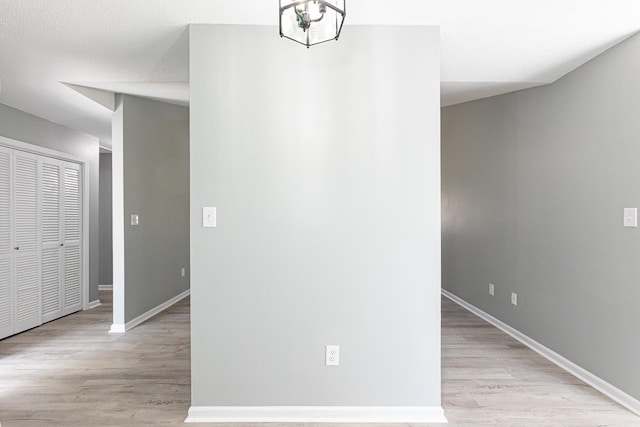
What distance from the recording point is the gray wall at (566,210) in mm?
2383

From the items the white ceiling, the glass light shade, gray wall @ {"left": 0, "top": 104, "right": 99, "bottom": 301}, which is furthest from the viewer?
gray wall @ {"left": 0, "top": 104, "right": 99, "bottom": 301}

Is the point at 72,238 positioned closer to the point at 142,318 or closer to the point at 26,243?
the point at 26,243

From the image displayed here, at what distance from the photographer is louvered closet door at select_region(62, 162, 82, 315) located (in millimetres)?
4461

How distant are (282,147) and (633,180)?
2226mm

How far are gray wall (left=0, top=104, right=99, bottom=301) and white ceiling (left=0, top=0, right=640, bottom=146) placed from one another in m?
0.44

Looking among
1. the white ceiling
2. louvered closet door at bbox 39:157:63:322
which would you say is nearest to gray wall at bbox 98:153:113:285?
louvered closet door at bbox 39:157:63:322

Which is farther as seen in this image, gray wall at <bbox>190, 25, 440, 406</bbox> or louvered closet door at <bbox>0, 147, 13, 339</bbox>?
louvered closet door at <bbox>0, 147, 13, 339</bbox>

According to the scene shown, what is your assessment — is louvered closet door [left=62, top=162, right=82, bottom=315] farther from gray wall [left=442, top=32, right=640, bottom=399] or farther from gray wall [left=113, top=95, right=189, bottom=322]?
gray wall [left=442, top=32, right=640, bottom=399]

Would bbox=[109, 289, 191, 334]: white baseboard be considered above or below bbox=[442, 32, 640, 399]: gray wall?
below

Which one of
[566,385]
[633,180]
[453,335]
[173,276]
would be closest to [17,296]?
[173,276]

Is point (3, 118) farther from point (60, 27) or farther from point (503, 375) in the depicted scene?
point (503, 375)

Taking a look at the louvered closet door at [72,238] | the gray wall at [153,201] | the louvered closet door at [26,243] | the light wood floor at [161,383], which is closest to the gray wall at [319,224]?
the light wood floor at [161,383]

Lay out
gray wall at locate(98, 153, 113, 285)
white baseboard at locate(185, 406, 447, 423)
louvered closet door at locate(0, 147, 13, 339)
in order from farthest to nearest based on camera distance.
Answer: gray wall at locate(98, 153, 113, 285)
louvered closet door at locate(0, 147, 13, 339)
white baseboard at locate(185, 406, 447, 423)

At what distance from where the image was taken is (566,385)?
257 cm
